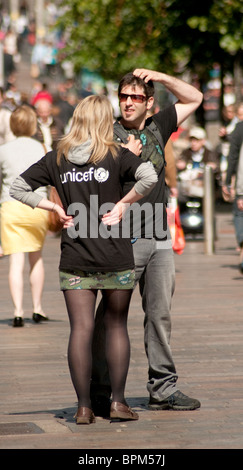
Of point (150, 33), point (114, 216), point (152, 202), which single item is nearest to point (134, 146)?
point (152, 202)

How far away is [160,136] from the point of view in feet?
22.5

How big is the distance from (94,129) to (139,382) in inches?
78.3

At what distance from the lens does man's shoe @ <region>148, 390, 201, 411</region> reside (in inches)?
269

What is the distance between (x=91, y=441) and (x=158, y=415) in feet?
2.52

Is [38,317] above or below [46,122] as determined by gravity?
below

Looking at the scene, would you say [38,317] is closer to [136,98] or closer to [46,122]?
[136,98]

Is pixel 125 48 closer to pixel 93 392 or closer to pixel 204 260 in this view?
pixel 204 260

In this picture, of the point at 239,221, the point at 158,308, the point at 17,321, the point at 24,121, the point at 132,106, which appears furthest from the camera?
the point at 239,221

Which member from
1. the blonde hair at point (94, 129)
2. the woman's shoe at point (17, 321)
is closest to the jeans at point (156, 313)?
the blonde hair at point (94, 129)

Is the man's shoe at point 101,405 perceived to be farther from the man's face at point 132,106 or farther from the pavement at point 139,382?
the man's face at point 132,106

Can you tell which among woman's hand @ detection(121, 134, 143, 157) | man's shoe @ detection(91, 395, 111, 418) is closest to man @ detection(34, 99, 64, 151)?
woman's hand @ detection(121, 134, 143, 157)

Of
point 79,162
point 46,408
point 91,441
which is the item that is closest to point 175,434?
point 91,441

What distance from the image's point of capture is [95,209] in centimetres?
641

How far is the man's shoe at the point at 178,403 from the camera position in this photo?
6.84m
